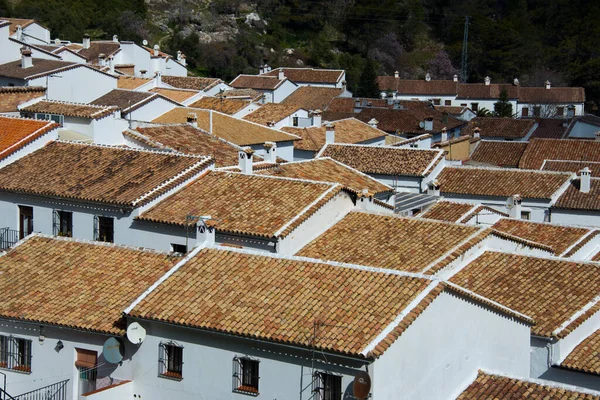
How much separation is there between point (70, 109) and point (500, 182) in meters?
16.4

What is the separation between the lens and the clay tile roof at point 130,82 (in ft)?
177

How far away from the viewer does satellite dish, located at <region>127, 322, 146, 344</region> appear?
18.5m

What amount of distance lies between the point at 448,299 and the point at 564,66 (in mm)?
95851

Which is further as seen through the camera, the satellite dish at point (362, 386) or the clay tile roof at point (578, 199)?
the clay tile roof at point (578, 199)

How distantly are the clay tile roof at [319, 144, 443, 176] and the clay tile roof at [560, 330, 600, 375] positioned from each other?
16.9m

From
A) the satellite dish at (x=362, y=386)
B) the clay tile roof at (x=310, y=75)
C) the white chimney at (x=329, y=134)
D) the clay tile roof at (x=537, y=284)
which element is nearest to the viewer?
the satellite dish at (x=362, y=386)

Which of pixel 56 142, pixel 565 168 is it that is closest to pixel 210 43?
pixel 565 168

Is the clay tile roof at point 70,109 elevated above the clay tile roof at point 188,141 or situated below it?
above

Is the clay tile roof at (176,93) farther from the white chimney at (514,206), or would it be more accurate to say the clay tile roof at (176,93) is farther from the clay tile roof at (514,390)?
the clay tile roof at (514,390)

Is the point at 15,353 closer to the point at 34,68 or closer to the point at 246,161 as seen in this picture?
the point at 246,161

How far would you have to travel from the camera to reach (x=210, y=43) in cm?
9744

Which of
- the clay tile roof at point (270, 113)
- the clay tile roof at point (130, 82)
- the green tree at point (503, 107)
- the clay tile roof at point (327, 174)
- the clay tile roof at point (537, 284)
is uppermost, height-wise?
the clay tile roof at point (327, 174)

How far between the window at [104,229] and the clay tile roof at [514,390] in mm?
10779

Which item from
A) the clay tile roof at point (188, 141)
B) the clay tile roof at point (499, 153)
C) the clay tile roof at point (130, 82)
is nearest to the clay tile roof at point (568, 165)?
the clay tile roof at point (499, 153)
